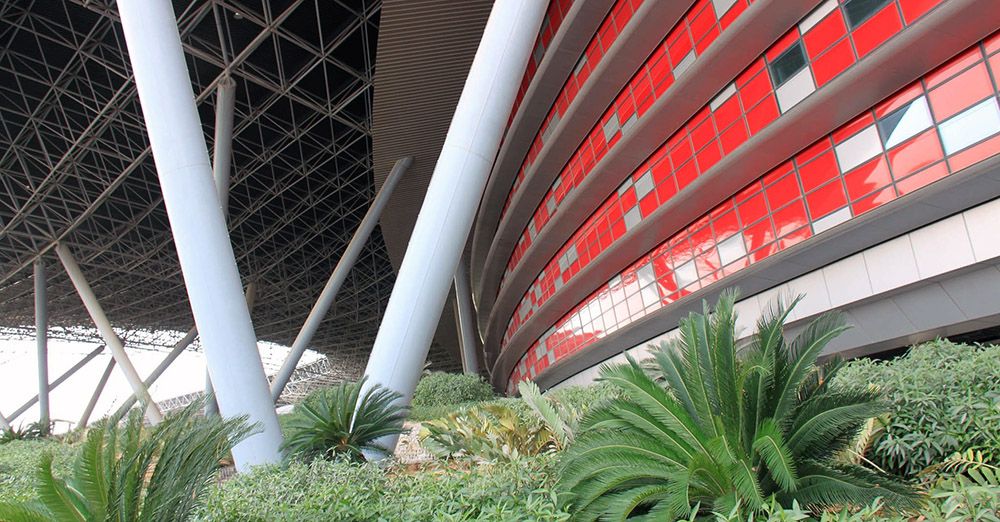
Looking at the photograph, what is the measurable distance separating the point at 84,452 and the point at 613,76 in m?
15.2

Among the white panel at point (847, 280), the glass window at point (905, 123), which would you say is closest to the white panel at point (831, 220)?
the white panel at point (847, 280)

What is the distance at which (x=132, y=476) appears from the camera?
4664mm

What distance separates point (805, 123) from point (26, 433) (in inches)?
1361

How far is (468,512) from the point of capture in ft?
17.5

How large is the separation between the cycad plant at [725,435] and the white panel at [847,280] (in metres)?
6.85

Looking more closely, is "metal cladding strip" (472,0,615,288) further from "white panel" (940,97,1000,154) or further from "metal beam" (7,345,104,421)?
"metal beam" (7,345,104,421)

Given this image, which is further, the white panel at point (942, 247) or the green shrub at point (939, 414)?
the white panel at point (942, 247)

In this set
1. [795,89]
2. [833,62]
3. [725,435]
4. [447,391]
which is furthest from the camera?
[447,391]

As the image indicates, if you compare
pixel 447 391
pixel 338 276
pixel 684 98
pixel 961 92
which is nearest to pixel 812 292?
pixel 961 92

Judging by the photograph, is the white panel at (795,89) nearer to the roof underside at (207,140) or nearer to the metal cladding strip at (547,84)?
the metal cladding strip at (547,84)

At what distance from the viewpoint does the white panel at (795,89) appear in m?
11.7

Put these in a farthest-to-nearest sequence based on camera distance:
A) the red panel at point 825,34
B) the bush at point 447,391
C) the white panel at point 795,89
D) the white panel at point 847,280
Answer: the bush at point 447,391
the white panel at point 795,89
the white panel at point 847,280
the red panel at point 825,34

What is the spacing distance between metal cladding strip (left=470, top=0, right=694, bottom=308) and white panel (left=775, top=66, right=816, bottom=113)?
3.44 meters

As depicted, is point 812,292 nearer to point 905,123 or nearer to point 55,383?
point 905,123
